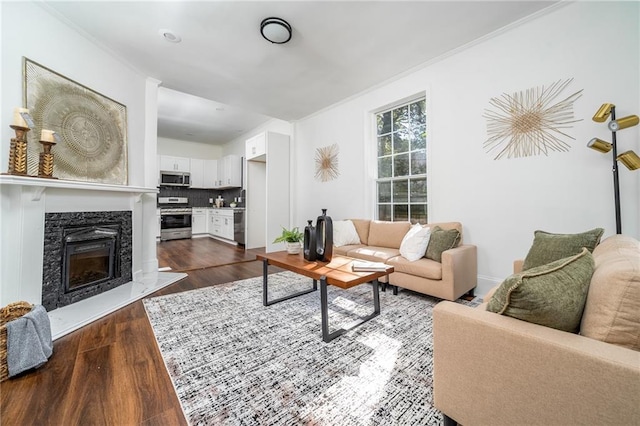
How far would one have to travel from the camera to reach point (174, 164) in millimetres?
7156

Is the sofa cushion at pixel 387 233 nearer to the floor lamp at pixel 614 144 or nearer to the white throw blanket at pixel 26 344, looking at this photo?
the floor lamp at pixel 614 144

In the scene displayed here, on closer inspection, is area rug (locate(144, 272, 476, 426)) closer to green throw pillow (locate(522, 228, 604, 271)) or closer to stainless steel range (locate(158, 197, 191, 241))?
green throw pillow (locate(522, 228, 604, 271))

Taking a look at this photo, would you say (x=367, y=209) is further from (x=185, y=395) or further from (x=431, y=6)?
(x=185, y=395)

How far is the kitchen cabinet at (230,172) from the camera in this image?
23.0ft

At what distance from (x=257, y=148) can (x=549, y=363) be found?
18.0ft

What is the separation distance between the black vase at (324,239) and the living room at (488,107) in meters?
1.66

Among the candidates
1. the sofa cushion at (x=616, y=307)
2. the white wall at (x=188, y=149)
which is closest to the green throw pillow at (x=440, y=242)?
the sofa cushion at (x=616, y=307)

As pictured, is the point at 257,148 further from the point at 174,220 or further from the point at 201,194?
the point at 201,194

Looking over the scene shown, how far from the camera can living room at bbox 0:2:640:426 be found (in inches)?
79.9

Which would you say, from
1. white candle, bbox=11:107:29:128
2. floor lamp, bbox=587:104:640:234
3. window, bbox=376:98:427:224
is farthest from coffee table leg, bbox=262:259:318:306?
floor lamp, bbox=587:104:640:234

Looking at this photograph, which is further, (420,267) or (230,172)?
(230,172)

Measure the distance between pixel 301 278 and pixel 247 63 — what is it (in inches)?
117

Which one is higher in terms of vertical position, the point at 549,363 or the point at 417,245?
the point at 417,245

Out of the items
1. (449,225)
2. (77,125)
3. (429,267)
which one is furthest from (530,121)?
(77,125)
